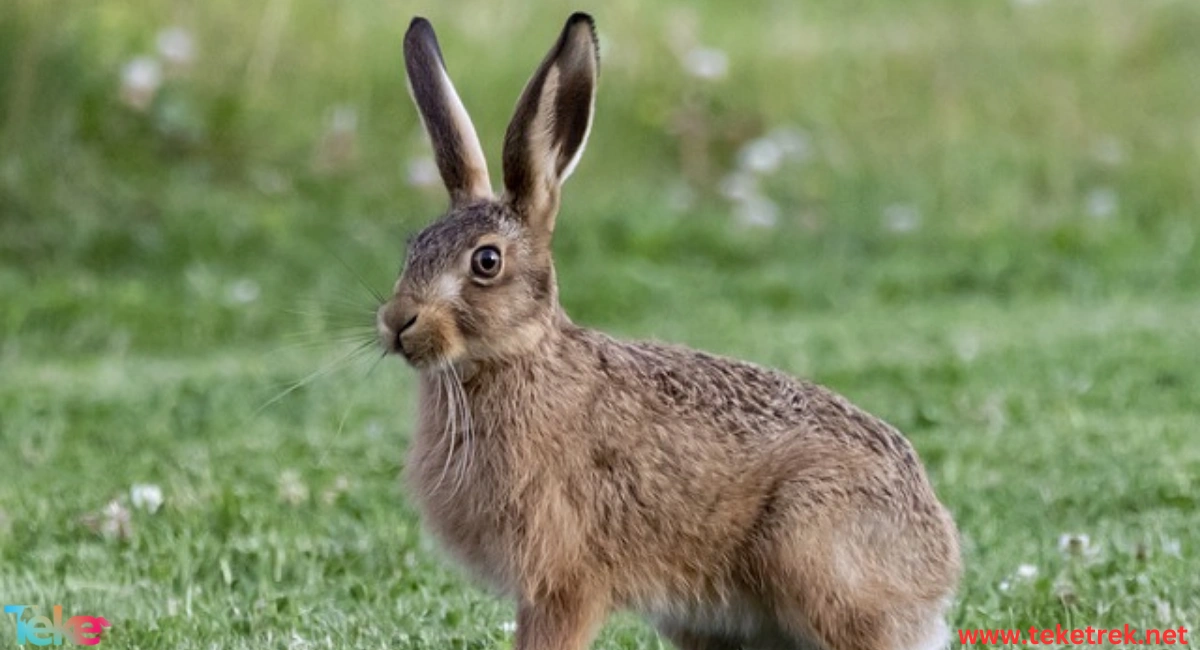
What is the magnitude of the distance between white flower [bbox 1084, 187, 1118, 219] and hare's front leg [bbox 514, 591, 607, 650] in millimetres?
8402

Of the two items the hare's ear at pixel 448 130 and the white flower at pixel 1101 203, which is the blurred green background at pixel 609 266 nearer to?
the white flower at pixel 1101 203

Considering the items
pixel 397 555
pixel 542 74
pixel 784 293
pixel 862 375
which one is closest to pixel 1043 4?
pixel 784 293

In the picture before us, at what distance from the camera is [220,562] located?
574 centimetres

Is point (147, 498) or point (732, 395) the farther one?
point (147, 498)

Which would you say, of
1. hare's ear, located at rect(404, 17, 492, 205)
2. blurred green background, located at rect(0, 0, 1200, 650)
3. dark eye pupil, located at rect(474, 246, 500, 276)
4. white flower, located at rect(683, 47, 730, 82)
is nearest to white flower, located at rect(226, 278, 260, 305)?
blurred green background, located at rect(0, 0, 1200, 650)

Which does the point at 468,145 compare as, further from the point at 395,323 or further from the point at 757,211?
the point at 757,211

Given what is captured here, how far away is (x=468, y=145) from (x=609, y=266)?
6.72 m

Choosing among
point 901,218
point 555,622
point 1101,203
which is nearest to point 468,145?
point 555,622

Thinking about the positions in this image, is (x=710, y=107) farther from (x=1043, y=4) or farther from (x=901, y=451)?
(x=901, y=451)

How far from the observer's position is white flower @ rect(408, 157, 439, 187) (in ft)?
39.0

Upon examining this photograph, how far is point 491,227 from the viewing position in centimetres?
437

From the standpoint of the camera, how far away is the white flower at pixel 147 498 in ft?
20.7

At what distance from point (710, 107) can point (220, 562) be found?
7657mm

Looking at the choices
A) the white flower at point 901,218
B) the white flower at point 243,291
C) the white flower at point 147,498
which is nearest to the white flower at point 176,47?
the white flower at point 243,291
